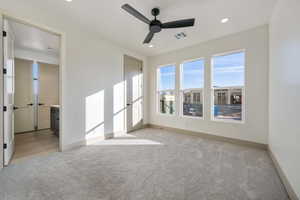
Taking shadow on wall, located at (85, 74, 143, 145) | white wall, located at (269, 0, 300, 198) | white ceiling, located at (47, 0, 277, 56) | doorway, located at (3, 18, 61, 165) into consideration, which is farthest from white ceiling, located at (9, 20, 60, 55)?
white wall, located at (269, 0, 300, 198)

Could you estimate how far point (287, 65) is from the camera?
1814 mm

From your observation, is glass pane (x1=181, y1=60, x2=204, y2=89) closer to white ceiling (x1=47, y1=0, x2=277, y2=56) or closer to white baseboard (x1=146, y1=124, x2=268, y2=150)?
white ceiling (x1=47, y1=0, x2=277, y2=56)

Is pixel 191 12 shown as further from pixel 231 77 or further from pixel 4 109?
pixel 4 109

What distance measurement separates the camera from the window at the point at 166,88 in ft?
16.0

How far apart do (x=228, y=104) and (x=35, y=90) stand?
253 inches

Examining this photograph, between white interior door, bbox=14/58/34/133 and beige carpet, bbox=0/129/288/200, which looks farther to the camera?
white interior door, bbox=14/58/34/133

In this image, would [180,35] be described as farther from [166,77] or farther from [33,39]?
[33,39]

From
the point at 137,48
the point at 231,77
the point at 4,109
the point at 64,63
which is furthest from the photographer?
the point at 137,48

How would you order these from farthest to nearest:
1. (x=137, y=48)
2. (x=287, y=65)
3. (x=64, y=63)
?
(x=137, y=48) < (x=64, y=63) < (x=287, y=65)

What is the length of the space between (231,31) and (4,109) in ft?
16.4

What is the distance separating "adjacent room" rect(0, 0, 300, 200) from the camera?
175cm

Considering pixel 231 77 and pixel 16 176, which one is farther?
pixel 231 77

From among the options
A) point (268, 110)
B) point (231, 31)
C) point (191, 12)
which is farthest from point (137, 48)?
point (268, 110)

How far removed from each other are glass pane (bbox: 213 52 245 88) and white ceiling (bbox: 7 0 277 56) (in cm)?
63
